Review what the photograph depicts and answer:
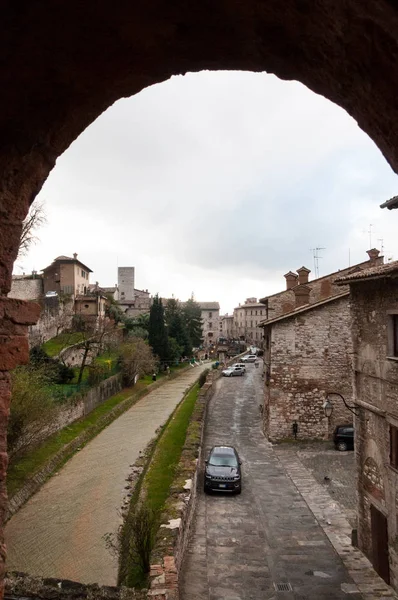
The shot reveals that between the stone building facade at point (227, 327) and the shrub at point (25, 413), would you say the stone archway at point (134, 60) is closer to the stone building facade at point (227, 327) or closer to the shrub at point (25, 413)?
the shrub at point (25, 413)

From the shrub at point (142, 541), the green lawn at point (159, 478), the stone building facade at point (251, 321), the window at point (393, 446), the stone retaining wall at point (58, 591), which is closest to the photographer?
the stone retaining wall at point (58, 591)

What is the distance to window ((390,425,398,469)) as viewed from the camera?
420 inches

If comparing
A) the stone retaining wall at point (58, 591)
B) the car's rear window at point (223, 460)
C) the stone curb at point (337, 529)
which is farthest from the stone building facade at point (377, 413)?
the stone retaining wall at point (58, 591)

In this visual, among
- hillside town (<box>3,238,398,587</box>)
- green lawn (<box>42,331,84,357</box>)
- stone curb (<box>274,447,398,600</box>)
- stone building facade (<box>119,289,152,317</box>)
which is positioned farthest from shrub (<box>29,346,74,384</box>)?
stone building facade (<box>119,289,152,317</box>)

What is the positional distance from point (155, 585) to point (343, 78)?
8.10 metres

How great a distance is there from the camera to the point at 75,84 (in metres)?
3.42

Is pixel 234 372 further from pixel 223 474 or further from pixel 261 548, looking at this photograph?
pixel 261 548

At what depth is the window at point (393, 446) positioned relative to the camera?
10.7 metres

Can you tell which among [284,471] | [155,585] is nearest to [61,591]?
[155,585]

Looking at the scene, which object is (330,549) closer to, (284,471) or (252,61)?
(284,471)

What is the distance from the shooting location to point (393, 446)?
10781 mm

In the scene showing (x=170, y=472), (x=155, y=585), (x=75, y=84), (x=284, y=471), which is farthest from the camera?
(x=284, y=471)

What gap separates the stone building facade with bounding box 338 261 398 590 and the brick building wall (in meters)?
9.73

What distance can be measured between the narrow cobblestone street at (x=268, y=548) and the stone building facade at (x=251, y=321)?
9072 centimetres
